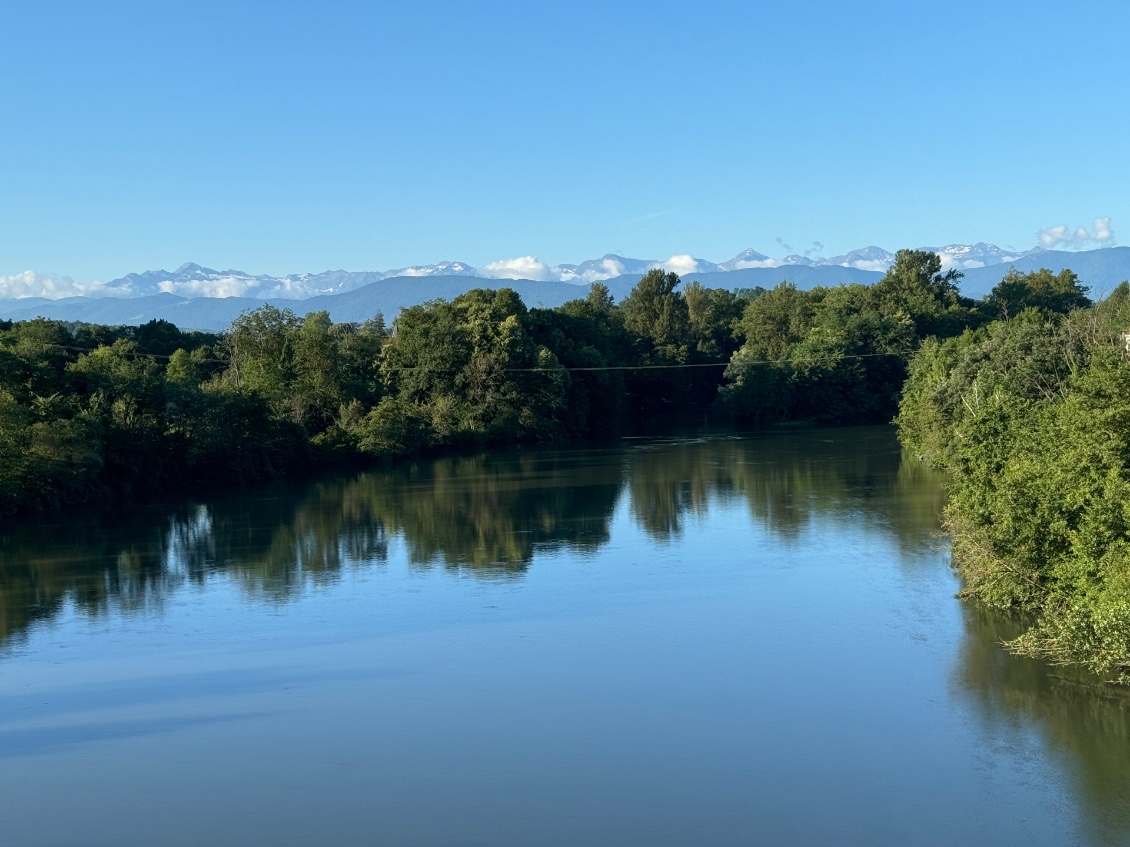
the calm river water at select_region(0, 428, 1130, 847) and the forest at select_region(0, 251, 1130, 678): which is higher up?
the forest at select_region(0, 251, 1130, 678)

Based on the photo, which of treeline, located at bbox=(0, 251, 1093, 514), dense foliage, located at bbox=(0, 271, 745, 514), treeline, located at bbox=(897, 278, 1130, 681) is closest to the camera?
treeline, located at bbox=(897, 278, 1130, 681)

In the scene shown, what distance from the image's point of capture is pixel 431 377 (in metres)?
58.5

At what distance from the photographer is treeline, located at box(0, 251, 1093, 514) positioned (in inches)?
1551

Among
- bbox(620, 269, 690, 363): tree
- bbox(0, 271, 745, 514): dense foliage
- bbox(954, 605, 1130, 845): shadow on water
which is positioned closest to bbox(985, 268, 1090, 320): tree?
bbox(0, 271, 745, 514): dense foliage

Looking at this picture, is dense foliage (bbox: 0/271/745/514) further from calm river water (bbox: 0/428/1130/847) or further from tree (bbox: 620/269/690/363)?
calm river water (bbox: 0/428/1130/847)

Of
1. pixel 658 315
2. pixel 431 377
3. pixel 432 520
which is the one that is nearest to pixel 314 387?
pixel 431 377

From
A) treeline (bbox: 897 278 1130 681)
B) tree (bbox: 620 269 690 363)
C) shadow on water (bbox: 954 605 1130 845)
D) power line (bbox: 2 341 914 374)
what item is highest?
tree (bbox: 620 269 690 363)

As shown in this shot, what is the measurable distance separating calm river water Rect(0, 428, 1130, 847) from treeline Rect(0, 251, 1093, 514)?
890 centimetres

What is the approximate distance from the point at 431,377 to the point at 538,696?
139 feet

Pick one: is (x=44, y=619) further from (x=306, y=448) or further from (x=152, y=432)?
(x=306, y=448)

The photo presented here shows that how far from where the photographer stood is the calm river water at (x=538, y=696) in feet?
41.7

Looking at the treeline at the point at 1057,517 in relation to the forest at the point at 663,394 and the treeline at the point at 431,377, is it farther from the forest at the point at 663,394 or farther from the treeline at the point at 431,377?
the treeline at the point at 431,377

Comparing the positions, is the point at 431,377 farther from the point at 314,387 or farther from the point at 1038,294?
the point at 1038,294

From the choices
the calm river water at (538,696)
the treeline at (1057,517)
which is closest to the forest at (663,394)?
the treeline at (1057,517)
